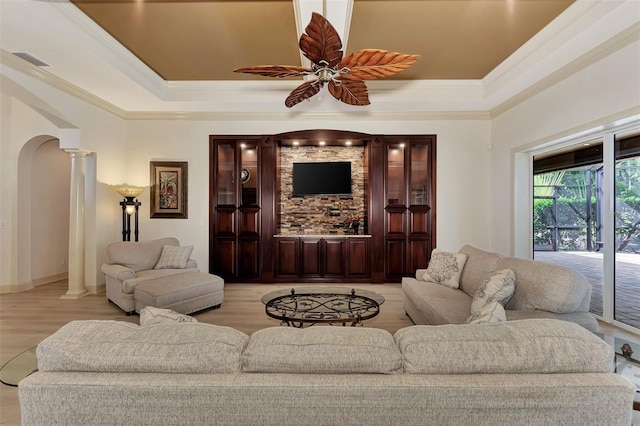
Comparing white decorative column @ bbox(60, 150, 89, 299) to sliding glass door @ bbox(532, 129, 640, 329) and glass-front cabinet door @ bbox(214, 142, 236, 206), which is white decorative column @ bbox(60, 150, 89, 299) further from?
sliding glass door @ bbox(532, 129, 640, 329)

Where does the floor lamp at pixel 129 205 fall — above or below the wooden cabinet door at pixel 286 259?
above

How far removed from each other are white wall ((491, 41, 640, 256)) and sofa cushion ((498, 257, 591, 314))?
6.29ft

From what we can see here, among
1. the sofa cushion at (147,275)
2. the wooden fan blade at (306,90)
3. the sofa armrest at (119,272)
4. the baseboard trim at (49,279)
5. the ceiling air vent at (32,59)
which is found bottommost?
the baseboard trim at (49,279)

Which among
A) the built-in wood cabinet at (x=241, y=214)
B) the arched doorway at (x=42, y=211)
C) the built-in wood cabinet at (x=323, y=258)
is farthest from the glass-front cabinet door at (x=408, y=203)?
the arched doorway at (x=42, y=211)

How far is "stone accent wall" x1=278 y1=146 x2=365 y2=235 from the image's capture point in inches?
238

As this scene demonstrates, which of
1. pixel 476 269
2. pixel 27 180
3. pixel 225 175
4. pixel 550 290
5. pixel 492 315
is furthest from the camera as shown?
pixel 225 175

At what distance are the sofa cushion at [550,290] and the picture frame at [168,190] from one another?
16.9ft

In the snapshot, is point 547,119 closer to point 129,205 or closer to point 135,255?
point 135,255

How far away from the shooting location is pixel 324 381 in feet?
3.22

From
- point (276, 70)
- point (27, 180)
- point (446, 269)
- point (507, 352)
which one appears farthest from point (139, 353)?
point (27, 180)

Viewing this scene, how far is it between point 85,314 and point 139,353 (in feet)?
12.7

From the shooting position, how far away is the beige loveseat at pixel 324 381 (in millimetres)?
961

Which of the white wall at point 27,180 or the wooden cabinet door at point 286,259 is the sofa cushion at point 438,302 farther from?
the white wall at point 27,180

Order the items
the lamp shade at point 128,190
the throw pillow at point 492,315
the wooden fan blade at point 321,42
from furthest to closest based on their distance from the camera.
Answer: the lamp shade at point 128,190 → the wooden fan blade at point 321,42 → the throw pillow at point 492,315
